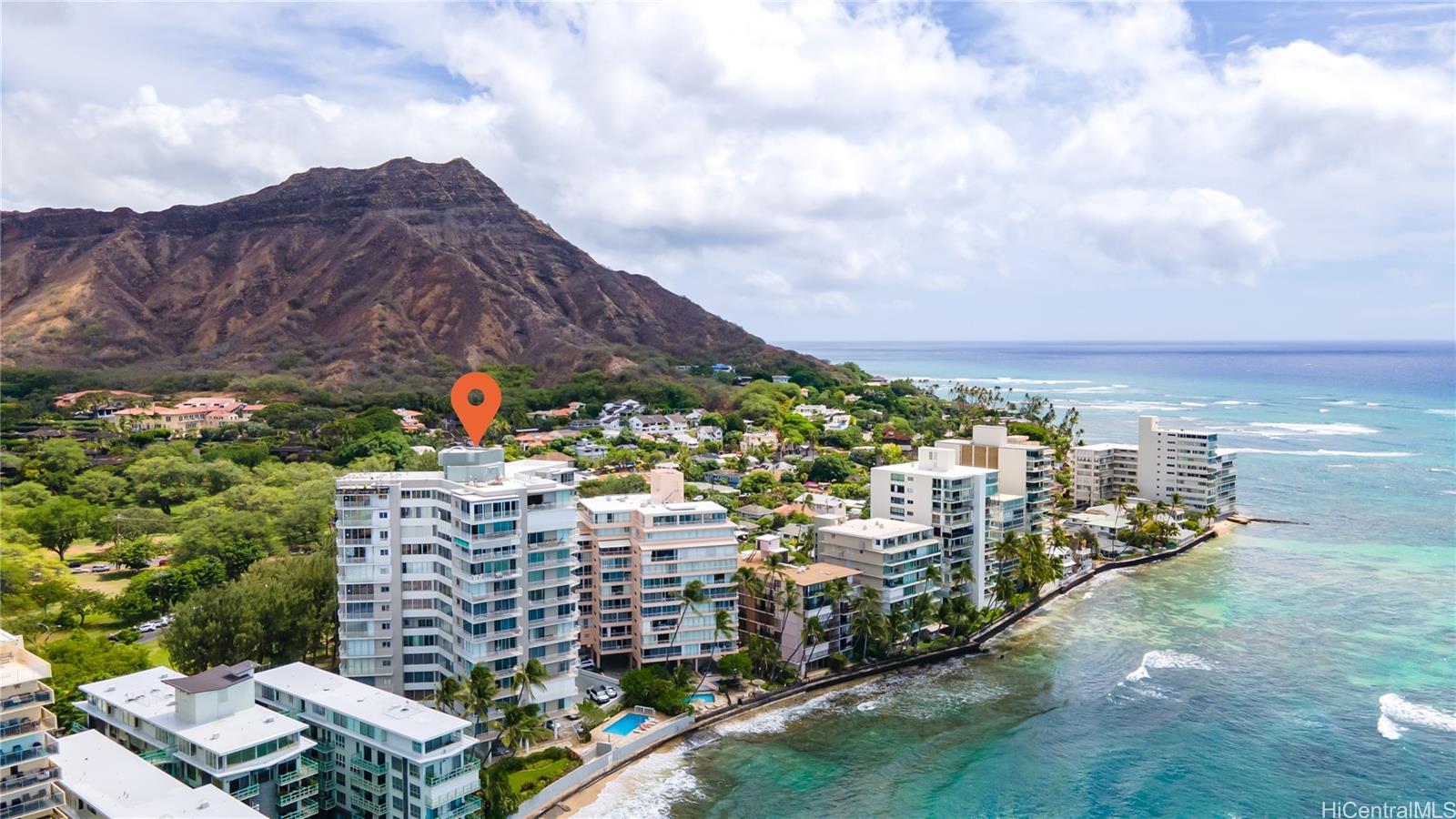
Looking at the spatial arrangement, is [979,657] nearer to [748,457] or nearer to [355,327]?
[748,457]

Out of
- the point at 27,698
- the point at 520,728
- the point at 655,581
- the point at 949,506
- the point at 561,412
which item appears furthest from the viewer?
the point at 561,412

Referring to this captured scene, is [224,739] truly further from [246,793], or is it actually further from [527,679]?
[527,679]

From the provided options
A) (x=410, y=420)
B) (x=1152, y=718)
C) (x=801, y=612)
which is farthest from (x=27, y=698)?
(x=410, y=420)

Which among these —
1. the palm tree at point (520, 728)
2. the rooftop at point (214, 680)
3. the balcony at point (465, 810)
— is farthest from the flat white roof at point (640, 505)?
the rooftop at point (214, 680)

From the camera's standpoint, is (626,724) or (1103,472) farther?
(1103,472)

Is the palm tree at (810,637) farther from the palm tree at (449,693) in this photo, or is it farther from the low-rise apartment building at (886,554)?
the palm tree at (449,693)

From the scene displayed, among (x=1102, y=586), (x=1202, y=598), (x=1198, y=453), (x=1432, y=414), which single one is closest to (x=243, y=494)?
(x=1102, y=586)

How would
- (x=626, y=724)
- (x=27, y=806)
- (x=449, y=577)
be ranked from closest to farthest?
(x=27, y=806) < (x=449, y=577) < (x=626, y=724)
